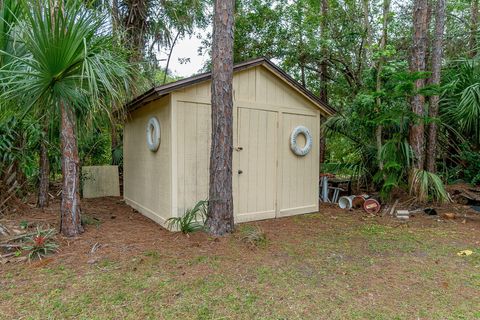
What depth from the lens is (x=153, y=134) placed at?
4.57 m

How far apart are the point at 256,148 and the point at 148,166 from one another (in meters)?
1.84

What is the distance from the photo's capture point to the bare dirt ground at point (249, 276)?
2180 millimetres

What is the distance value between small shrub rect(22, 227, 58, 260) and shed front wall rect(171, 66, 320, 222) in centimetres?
149

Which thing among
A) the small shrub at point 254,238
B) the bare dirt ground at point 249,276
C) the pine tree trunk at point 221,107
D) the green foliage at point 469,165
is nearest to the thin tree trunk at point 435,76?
the green foliage at point 469,165

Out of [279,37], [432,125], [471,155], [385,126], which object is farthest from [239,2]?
[471,155]

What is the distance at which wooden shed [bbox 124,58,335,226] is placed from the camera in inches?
163

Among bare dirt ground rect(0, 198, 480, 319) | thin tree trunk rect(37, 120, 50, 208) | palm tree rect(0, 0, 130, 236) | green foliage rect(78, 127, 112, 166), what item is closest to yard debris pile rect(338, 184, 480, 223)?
bare dirt ground rect(0, 198, 480, 319)

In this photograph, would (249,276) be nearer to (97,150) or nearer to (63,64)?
(63,64)

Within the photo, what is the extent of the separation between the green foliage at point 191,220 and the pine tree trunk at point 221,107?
12.3 inches

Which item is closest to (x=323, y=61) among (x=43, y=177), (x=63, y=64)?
(x=63, y=64)

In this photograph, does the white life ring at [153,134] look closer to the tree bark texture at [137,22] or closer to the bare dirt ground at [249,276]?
the bare dirt ground at [249,276]

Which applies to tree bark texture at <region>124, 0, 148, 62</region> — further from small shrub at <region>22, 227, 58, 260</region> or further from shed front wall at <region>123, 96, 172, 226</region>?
small shrub at <region>22, 227, 58, 260</region>

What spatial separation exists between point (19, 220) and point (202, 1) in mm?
6792

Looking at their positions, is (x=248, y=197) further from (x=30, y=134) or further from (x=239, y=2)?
(x=239, y=2)
